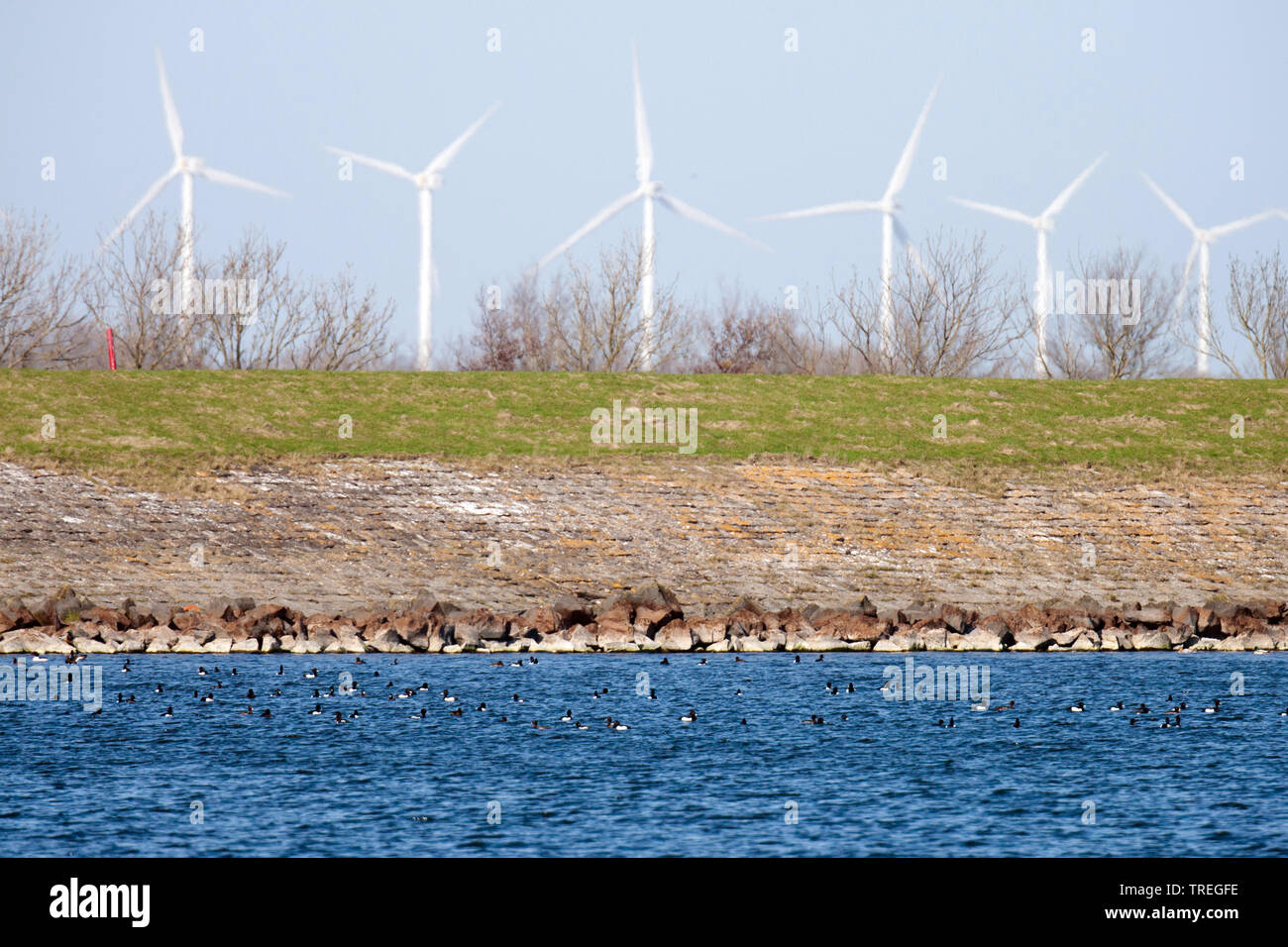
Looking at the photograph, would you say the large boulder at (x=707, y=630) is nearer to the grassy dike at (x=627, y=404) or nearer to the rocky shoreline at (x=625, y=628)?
the rocky shoreline at (x=625, y=628)

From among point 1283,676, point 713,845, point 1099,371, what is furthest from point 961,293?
point 713,845

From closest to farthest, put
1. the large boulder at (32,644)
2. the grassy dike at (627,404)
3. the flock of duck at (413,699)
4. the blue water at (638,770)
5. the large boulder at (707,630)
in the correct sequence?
the blue water at (638,770) < the flock of duck at (413,699) < the large boulder at (32,644) < the large boulder at (707,630) < the grassy dike at (627,404)

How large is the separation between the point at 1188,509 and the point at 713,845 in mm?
39596

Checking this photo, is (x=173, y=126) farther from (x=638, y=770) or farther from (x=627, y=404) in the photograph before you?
(x=638, y=770)

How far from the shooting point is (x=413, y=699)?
32.4 metres

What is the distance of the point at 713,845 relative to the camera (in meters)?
20.7

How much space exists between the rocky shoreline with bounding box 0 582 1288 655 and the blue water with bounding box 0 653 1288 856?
13.0 feet

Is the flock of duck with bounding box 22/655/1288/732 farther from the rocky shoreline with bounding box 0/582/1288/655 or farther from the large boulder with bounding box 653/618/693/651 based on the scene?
the large boulder with bounding box 653/618/693/651

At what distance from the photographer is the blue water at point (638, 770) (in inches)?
827

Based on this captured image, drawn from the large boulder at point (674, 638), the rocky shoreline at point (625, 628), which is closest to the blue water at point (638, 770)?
the rocky shoreline at point (625, 628)

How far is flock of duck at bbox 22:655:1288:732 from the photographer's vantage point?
3014 centimetres

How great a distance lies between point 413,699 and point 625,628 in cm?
1096

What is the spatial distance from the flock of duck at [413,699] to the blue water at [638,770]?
151 millimetres
